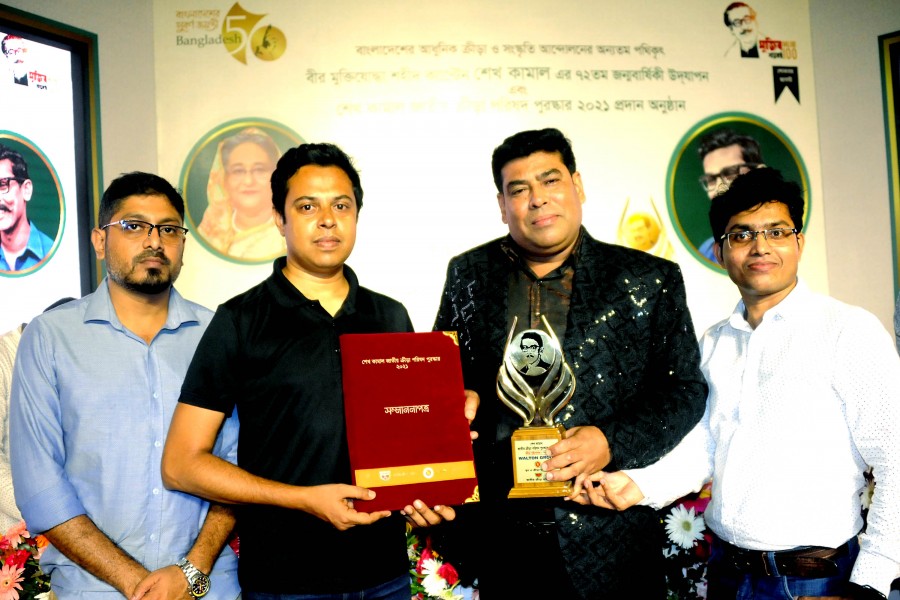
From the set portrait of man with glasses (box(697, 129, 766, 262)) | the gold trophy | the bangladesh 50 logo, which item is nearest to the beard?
the gold trophy

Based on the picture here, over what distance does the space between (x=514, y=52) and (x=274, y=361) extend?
106 inches

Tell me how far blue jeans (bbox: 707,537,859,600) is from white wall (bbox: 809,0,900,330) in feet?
8.48

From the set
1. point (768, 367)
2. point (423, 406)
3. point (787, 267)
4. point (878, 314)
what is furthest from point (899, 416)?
point (878, 314)

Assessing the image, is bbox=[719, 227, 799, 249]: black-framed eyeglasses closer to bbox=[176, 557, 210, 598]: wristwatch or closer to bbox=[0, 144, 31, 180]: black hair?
bbox=[176, 557, 210, 598]: wristwatch

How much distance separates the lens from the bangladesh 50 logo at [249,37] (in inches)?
149

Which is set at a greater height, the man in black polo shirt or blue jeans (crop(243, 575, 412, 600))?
the man in black polo shirt

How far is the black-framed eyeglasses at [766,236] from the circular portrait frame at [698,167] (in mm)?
1991

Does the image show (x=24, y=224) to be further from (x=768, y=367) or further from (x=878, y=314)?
(x=878, y=314)

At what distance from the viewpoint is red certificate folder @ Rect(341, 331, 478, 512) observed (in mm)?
1680

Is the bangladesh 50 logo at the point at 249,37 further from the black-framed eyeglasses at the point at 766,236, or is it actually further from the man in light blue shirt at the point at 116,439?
the black-framed eyeglasses at the point at 766,236

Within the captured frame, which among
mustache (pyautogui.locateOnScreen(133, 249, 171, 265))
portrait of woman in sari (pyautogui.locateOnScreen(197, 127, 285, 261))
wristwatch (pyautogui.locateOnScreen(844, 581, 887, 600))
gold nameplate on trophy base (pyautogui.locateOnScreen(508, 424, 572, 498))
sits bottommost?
wristwatch (pyautogui.locateOnScreen(844, 581, 887, 600))

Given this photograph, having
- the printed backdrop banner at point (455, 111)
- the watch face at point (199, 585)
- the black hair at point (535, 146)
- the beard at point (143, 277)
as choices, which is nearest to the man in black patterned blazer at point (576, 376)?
the black hair at point (535, 146)

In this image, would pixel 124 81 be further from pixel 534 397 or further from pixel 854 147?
pixel 854 147

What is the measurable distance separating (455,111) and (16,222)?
223 cm
